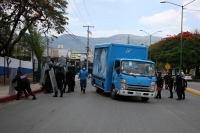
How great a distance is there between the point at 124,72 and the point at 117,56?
6.19ft

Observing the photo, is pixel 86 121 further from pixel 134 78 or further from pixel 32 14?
pixel 32 14

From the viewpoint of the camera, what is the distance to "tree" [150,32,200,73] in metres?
57.8

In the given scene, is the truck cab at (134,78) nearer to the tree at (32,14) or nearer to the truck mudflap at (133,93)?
the truck mudflap at (133,93)

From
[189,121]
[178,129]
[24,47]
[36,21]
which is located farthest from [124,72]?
[24,47]

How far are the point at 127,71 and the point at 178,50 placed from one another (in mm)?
45188

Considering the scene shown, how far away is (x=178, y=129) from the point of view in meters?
9.14

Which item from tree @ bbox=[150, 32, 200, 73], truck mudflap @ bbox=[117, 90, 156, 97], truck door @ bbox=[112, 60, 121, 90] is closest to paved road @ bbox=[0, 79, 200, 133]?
truck mudflap @ bbox=[117, 90, 156, 97]

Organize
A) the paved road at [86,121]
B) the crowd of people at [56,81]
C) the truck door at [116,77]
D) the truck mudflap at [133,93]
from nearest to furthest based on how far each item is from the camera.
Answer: the paved road at [86,121]
the crowd of people at [56,81]
the truck mudflap at [133,93]
the truck door at [116,77]

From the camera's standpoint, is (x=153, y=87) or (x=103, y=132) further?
(x=153, y=87)

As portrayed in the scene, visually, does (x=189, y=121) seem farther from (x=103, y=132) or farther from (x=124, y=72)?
(x=124, y=72)

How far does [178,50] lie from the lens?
2350 inches

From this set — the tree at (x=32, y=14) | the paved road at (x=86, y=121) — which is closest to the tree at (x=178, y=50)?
the tree at (x=32, y=14)

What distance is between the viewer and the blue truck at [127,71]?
53.3 feet

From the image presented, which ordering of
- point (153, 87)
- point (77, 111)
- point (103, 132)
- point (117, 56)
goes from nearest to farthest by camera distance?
point (103, 132) < point (77, 111) < point (153, 87) < point (117, 56)
